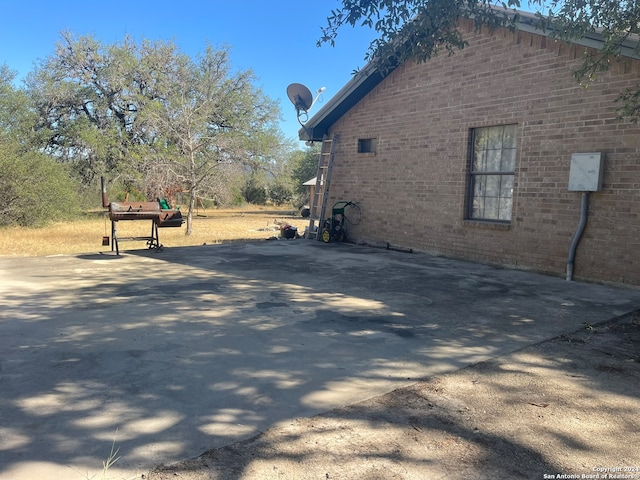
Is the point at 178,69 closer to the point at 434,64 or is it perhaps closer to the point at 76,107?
the point at 76,107

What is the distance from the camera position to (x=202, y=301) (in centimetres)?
625

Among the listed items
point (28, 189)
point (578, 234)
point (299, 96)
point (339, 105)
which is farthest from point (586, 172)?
point (28, 189)

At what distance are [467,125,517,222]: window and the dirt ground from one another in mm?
6231

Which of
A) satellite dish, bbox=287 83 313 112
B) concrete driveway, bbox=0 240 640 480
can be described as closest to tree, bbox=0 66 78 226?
concrete driveway, bbox=0 240 640 480

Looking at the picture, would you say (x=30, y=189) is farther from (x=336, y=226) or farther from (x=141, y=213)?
(x=336, y=226)

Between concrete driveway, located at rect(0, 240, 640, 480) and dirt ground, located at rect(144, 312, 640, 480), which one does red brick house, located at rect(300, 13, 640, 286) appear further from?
dirt ground, located at rect(144, 312, 640, 480)

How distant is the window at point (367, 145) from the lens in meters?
12.8

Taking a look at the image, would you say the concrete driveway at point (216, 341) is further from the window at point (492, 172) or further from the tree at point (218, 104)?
the tree at point (218, 104)

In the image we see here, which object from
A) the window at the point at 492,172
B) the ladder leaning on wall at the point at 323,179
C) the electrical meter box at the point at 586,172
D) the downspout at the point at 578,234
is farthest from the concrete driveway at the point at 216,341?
the ladder leaning on wall at the point at 323,179

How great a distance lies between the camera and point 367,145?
13.0m

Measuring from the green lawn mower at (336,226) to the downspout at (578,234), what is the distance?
614 cm

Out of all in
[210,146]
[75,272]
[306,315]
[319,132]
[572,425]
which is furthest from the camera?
[210,146]

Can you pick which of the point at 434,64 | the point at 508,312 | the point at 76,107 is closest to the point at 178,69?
the point at 76,107

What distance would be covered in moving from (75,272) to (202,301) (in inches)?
136
